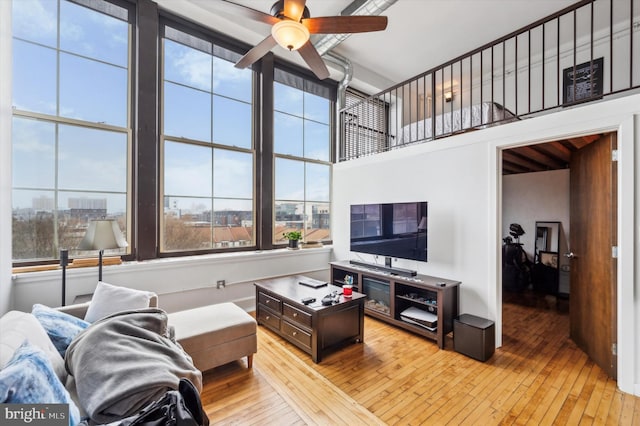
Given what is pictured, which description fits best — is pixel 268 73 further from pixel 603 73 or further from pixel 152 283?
pixel 603 73

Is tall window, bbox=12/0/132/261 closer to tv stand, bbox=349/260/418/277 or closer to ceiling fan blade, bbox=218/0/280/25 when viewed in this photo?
ceiling fan blade, bbox=218/0/280/25

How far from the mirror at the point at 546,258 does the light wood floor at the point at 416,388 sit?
2.08 meters

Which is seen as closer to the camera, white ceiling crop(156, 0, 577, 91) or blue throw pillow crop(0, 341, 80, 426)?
blue throw pillow crop(0, 341, 80, 426)

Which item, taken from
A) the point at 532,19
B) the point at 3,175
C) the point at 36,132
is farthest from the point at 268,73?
the point at 532,19

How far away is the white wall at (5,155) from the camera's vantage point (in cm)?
213

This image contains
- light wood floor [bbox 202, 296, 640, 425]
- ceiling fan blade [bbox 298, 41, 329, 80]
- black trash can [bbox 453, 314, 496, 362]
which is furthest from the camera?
black trash can [bbox 453, 314, 496, 362]

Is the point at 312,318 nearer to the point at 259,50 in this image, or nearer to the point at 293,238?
the point at 293,238

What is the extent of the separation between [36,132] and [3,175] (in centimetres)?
81

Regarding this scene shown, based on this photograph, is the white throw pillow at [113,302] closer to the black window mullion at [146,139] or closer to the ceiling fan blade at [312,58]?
the black window mullion at [146,139]

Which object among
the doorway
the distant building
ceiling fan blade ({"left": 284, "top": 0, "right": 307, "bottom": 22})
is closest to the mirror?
the doorway

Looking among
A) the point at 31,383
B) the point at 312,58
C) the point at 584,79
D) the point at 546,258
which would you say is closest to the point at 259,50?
the point at 312,58

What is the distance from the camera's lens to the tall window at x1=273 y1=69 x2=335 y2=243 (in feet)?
14.6

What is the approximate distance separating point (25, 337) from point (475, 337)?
3.21m

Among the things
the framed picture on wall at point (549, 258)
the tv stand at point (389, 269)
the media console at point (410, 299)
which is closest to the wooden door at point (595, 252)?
the media console at point (410, 299)
